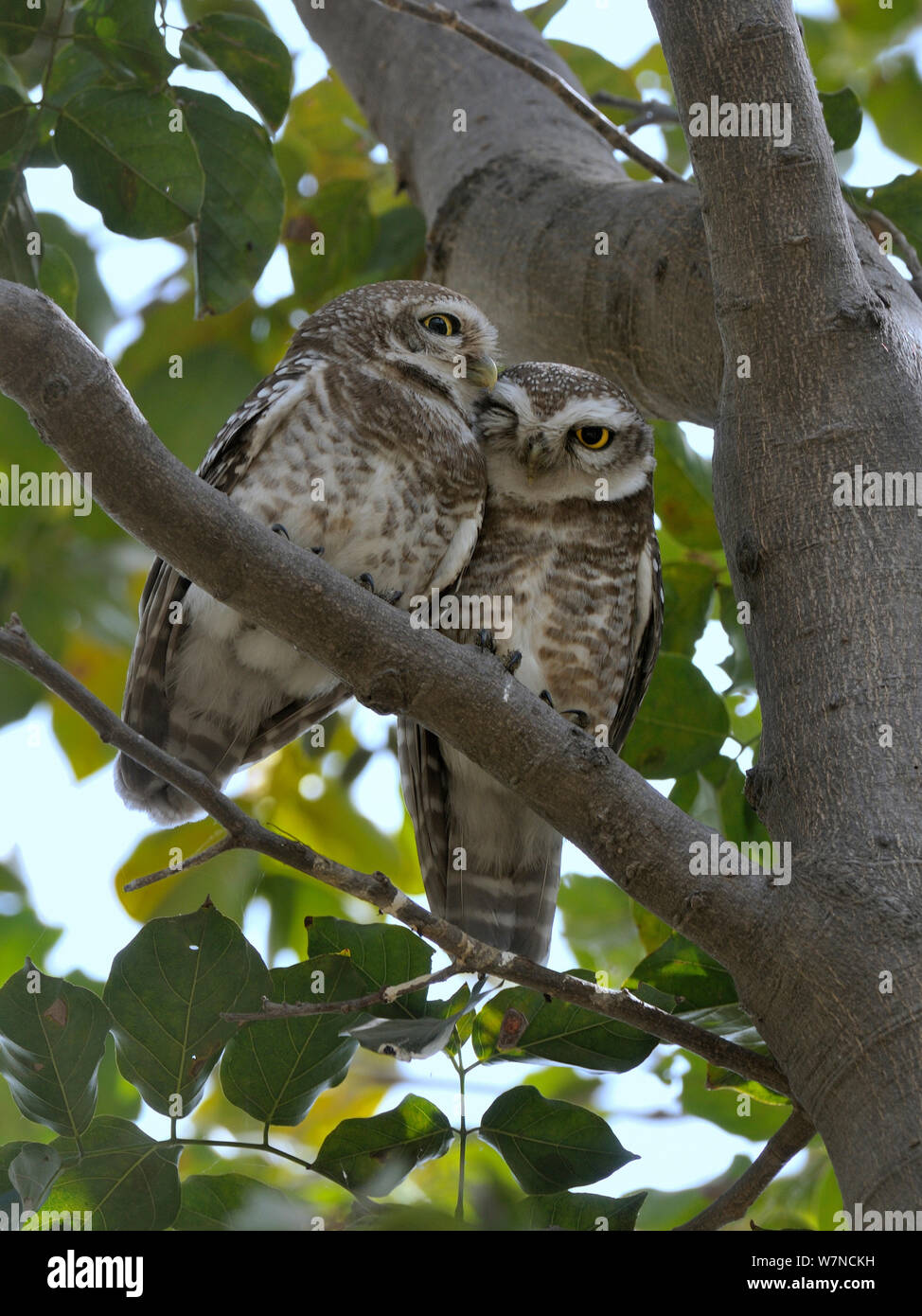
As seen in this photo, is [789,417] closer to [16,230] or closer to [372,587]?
[372,587]

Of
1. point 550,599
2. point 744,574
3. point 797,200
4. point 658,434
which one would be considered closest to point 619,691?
point 550,599

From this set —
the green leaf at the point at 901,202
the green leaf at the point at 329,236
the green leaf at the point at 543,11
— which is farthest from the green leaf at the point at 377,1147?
the green leaf at the point at 543,11

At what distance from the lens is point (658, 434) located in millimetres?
2975

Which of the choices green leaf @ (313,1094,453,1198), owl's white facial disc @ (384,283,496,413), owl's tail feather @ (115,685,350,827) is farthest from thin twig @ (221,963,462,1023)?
owl's white facial disc @ (384,283,496,413)

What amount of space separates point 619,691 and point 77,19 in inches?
67.1

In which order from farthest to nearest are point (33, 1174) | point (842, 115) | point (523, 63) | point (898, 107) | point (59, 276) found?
point (898, 107) < point (842, 115) < point (59, 276) < point (523, 63) < point (33, 1174)

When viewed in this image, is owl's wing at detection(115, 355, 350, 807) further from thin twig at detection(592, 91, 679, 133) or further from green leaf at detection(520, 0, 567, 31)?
green leaf at detection(520, 0, 567, 31)

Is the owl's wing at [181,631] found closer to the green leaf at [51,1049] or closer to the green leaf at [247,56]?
the green leaf at [247,56]

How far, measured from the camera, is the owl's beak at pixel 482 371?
9.75 feet

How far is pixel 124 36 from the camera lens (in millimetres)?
2391

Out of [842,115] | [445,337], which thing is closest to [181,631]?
[445,337]

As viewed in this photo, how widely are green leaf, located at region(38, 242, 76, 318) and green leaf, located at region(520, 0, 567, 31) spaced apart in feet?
5.85

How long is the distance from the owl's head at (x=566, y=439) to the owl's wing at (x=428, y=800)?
23.4 inches

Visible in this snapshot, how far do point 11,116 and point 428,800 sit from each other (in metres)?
1.57
